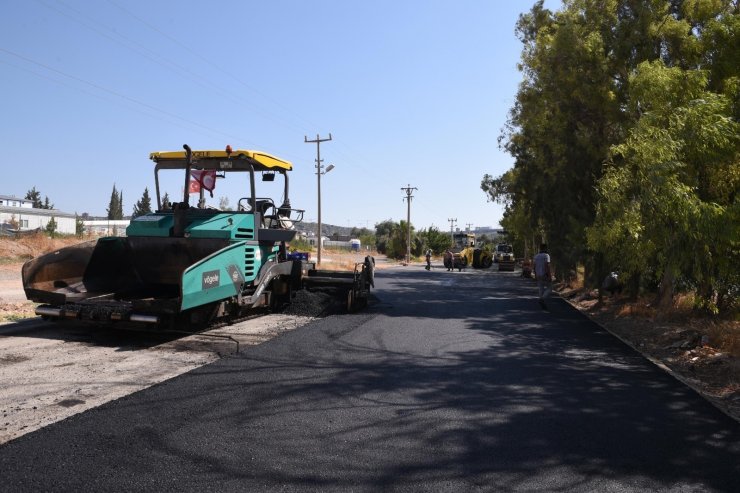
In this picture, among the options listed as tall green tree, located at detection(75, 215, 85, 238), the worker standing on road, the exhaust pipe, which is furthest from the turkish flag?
tall green tree, located at detection(75, 215, 85, 238)

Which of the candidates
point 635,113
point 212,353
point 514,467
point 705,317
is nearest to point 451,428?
point 514,467

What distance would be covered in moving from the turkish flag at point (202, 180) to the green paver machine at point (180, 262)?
2 cm

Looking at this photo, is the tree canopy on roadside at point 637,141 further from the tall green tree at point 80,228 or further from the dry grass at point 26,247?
the tall green tree at point 80,228

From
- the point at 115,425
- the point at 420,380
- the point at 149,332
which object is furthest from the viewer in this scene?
the point at 149,332

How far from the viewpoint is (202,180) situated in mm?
9664

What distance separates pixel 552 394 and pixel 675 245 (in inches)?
127

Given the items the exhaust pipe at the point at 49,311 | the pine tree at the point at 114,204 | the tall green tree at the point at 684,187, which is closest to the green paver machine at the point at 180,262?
the exhaust pipe at the point at 49,311

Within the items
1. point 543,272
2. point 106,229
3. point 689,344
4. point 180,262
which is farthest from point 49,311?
point 106,229

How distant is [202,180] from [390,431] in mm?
6438

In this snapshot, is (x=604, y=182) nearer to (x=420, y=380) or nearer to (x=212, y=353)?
(x=420, y=380)

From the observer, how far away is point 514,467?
3957 millimetres

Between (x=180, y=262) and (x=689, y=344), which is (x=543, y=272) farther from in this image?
(x=180, y=262)

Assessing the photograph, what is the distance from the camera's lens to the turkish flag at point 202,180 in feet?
31.4

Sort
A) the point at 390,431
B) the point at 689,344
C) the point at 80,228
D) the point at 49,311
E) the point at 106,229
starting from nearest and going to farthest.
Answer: the point at 390,431
the point at 49,311
the point at 689,344
the point at 80,228
the point at 106,229
